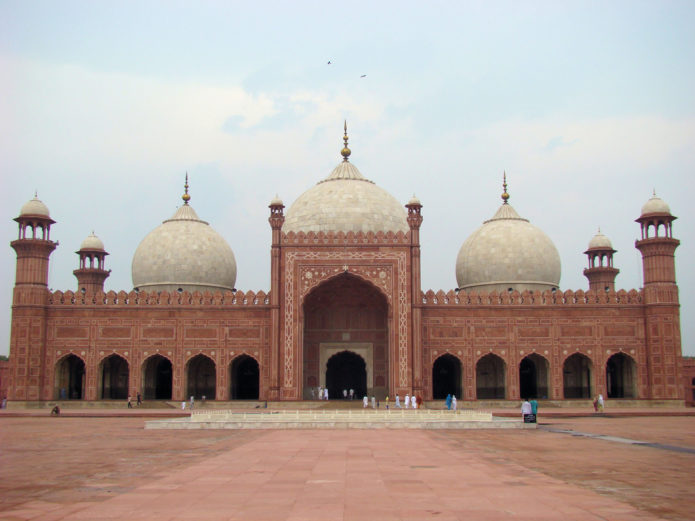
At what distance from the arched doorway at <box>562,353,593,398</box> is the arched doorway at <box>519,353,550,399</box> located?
2.50 ft

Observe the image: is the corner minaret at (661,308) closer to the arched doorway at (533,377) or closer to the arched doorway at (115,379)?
the arched doorway at (533,377)

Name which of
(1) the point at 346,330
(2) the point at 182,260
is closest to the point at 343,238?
(1) the point at 346,330

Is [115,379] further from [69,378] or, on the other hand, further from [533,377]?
[533,377]

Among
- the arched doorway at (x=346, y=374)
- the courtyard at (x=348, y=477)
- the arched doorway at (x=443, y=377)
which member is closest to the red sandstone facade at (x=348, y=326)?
the arched doorway at (x=346, y=374)

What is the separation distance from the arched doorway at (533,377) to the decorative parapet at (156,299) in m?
9.16

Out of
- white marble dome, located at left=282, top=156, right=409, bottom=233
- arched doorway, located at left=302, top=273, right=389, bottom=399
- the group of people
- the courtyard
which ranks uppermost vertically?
white marble dome, located at left=282, top=156, right=409, bottom=233

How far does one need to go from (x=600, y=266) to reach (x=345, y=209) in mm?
11270

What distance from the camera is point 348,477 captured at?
23.1 ft

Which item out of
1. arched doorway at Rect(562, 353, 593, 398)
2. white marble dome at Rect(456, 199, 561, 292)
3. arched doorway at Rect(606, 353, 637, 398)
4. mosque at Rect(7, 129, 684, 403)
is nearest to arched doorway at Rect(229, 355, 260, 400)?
mosque at Rect(7, 129, 684, 403)

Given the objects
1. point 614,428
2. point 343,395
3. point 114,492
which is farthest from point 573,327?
point 114,492

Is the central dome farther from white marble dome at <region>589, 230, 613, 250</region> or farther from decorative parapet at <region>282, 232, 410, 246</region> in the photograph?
white marble dome at <region>589, 230, 613, 250</region>

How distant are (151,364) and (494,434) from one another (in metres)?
15.2

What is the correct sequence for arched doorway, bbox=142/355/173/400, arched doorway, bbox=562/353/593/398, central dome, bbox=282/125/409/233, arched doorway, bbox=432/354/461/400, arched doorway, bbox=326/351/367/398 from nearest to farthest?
arched doorway, bbox=142/355/173/400, arched doorway, bbox=562/353/593/398, arched doorway, bbox=326/351/367/398, central dome, bbox=282/125/409/233, arched doorway, bbox=432/354/461/400

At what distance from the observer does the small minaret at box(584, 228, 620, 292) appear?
99.6 feet
